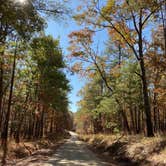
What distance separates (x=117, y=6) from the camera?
18.7 meters

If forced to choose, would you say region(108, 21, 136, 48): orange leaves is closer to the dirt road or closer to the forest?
Result: the forest

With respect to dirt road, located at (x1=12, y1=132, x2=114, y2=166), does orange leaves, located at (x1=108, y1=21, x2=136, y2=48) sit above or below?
above

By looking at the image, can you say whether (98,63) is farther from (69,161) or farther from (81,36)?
(69,161)

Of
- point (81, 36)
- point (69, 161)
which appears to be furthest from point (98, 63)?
point (69, 161)

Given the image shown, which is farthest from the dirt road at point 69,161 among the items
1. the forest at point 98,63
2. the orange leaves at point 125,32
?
the orange leaves at point 125,32

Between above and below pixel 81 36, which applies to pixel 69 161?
below

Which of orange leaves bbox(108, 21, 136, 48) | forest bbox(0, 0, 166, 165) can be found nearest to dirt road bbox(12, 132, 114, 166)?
forest bbox(0, 0, 166, 165)

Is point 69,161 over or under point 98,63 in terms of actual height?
under

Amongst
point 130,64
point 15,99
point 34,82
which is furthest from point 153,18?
point 15,99

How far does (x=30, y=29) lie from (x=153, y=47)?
47.5 feet

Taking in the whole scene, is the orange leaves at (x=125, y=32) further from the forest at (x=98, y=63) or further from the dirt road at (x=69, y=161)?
the dirt road at (x=69, y=161)

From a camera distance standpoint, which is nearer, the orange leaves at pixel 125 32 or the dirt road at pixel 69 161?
the dirt road at pixel 69 161

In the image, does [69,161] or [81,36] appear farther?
[81,36]

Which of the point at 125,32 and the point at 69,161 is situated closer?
the point at 69,161
